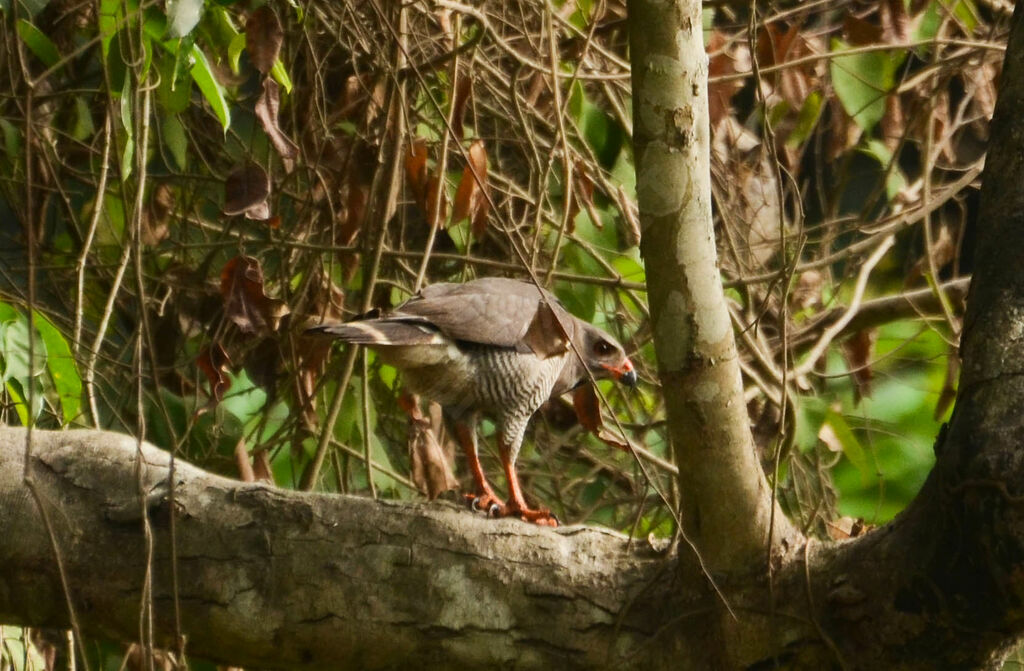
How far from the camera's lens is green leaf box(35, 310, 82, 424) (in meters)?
2.74

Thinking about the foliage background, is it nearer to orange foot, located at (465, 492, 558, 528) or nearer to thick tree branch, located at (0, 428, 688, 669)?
orange foot, located at (465, 492, 558, 528)

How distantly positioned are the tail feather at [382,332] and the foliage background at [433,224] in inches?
10.1

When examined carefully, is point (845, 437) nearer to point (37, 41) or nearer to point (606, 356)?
point (606, 356)

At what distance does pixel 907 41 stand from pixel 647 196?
7.39 ft

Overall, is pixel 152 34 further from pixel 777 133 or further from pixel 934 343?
pixel 934 343

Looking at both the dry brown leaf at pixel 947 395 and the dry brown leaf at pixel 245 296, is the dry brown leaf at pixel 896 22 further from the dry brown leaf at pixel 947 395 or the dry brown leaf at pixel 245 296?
the dry brown leaf at pixel 245 296

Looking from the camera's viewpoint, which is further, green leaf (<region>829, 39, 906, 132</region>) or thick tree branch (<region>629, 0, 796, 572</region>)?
green leaf (<region>829, 39, 906, 132</region>)

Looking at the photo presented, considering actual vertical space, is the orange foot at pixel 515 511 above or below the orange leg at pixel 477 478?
below

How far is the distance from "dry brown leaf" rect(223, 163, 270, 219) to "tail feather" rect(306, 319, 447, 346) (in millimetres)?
375

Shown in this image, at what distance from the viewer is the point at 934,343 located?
4461 millimetres

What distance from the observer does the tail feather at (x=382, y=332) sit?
3.07m

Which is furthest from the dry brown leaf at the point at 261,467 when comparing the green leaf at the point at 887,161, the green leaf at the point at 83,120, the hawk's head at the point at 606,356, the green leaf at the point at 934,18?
the green leaf at the point at 934,18

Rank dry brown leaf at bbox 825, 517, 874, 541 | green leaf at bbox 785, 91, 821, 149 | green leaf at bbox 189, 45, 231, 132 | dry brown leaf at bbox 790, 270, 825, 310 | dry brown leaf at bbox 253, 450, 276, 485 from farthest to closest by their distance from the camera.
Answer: dry brown leaf at bbox 790, 270, 825, 310
green leaf at bbox 785, 91, 821, 149
dry brown leaf at bbox 253, 450, 276, 485
green leaf at bbox 189, 45, 231, 132
dry brown leaf at bbox 825, 517, 874, 541

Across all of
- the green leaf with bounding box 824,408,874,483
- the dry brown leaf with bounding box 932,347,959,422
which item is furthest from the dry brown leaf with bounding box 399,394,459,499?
the dry brown leaf with bounding box 932,347,959,422
